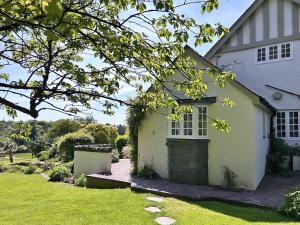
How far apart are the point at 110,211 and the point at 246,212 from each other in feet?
13.2

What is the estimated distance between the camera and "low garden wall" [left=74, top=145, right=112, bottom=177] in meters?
16.3

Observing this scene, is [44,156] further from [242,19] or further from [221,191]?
[221,191]

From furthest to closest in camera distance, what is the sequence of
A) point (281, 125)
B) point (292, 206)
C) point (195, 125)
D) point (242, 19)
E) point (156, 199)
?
1. point (242, 19)
2. point (281, 125)
3. point (195, 125)
4. point (156, 199)
5. point (292, 206)

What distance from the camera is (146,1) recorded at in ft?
14.5

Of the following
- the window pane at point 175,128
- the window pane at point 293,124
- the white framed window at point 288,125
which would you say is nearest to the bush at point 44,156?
the window pane at point 175,128

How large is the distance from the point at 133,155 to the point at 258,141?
5.89 metres

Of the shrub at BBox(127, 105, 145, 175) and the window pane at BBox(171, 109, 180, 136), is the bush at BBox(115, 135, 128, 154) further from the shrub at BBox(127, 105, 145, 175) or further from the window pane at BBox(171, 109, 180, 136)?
the window pane at BBox(171, 109, 180, 136)

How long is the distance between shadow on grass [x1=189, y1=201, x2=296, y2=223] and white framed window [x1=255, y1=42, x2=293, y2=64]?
479 inches

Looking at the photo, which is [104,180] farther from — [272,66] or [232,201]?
[272,66]

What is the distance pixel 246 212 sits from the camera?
933 cm

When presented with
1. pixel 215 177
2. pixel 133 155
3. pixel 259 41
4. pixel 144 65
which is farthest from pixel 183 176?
pixel 259 41

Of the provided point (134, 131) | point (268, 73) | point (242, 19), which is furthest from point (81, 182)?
point (242, 19)

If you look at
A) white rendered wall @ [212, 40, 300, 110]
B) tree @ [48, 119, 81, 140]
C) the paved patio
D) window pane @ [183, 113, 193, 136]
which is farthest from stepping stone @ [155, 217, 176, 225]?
tree @ [48, 119, 81, 140]

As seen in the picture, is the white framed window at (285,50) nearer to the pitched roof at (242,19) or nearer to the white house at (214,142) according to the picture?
the pitched roof at (242,19)
